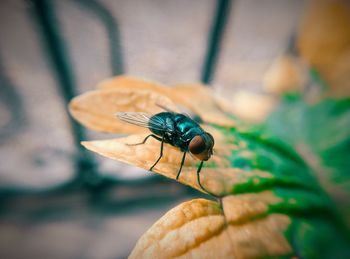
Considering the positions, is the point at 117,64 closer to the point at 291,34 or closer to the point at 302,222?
the point at 291,34

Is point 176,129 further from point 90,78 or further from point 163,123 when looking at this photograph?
point 90,78

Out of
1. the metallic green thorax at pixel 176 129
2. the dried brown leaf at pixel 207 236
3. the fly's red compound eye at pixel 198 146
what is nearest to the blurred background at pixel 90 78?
the metallic green thorax at pixel 176 129


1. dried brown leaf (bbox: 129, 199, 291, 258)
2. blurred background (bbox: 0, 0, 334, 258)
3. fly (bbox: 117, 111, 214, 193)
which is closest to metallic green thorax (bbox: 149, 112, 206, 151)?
fly (bbox: 117, 111, 214, 193)

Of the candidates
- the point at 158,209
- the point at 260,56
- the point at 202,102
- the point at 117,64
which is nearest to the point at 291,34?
the point at 260,56

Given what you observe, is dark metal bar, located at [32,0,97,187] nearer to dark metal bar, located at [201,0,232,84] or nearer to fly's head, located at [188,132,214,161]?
dark metal bar, located at [201,0,232,84]

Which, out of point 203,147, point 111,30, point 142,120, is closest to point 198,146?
point 203,147

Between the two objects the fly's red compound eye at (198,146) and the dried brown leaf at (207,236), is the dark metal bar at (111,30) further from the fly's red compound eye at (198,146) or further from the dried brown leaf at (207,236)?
the dried brown leaf at (207,236)

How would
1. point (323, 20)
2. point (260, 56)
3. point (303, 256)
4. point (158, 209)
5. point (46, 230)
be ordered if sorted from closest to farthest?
1. point (303, 256)
2. point (323, 20)
3. point (260, 56)
4. point (46, 230)
5. point (158, 209)
